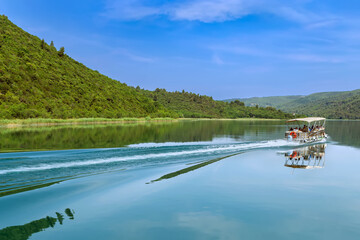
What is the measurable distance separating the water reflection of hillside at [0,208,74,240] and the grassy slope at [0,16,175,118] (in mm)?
70514

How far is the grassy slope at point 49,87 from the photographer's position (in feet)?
285

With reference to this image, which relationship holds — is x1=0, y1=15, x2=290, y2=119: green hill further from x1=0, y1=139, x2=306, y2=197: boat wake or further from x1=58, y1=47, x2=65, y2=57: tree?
x1=0, y1=139, x2=306, y2=197: boat wake

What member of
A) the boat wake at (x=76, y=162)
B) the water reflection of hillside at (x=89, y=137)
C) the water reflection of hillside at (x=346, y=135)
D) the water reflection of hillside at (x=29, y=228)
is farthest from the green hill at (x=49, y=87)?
the water reflection of hillside at (x=346, y=135)

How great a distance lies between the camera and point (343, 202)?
12.8 meters

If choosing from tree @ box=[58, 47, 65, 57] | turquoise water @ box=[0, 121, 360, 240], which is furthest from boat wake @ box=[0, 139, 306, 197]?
tree @ box=[58, 47, 65, 57]

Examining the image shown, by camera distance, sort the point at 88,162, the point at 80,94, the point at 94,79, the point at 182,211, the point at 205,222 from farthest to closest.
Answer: the point at 94,79 → the point at 80,94 → the point at 88,162 → the point at 182,211 → the point at 205,222

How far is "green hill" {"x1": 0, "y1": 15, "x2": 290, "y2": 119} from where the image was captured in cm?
8675

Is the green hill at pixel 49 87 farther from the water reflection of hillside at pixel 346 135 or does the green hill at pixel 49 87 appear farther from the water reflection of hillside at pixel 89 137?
the water reflection of hillside at pixel 346 135

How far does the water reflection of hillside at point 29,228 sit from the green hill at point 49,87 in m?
70.3

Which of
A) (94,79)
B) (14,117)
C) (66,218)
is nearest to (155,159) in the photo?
(66,218)

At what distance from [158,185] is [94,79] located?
150 m

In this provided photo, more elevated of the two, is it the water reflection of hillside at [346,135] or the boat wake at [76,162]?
the water reflection of hillside at [346,135]

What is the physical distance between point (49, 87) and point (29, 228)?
111m

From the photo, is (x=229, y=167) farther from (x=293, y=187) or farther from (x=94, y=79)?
(x=94, y=79)
